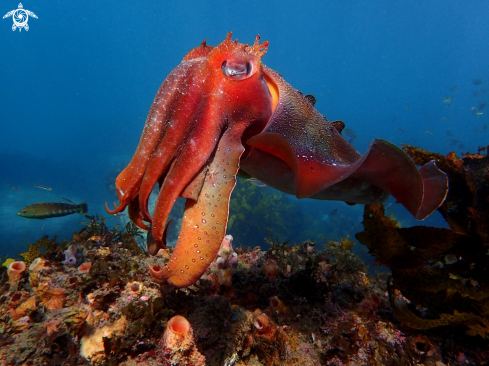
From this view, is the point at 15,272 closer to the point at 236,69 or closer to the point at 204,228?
the point at 204,228

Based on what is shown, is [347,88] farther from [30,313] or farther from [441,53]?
[30,313]

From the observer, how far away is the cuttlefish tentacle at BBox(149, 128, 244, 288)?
4.42 feet

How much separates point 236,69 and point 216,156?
61cm

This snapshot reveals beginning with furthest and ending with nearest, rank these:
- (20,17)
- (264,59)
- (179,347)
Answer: (264,59) < (20,17) < (179,347)

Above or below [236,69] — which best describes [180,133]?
below

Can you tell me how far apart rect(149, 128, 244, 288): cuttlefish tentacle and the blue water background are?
99.6 meters

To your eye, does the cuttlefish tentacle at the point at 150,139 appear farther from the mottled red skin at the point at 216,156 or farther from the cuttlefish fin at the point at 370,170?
the cuttlefish fin at the point at 370,170

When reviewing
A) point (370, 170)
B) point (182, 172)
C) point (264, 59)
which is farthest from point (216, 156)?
point (264, 59)

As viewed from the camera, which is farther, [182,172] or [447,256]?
[447,256]

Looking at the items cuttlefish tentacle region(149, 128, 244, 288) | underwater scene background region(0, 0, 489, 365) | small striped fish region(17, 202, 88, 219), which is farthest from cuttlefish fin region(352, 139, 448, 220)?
underwater scene background region(0, 0, 489, 365)

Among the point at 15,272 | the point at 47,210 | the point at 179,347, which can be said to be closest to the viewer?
the point at 179,347

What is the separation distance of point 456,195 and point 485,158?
26.2 inches

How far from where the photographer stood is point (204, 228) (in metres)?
1.36

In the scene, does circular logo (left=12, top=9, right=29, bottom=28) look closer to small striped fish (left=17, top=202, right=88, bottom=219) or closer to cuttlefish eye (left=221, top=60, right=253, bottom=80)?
small striped fish (left=17, top=202, right=88, bottom=219)
